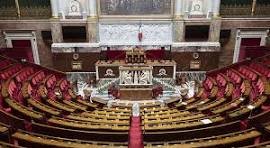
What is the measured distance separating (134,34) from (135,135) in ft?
26.4

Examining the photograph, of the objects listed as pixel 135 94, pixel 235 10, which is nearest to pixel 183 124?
pixel 135 94

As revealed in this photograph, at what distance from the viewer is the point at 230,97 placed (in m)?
7.46

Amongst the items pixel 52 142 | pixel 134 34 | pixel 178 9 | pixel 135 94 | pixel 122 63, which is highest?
pixel 178 9

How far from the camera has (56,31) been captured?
39.4 ft

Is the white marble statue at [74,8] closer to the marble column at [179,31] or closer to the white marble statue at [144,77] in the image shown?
the marble column at [179,31]

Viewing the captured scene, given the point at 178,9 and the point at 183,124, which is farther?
the point at 178,9

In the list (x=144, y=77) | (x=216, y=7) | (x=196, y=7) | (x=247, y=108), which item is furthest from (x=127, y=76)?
(x=216, y=7)

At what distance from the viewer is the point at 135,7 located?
475 inches

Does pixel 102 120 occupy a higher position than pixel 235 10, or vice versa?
pixel 235 10

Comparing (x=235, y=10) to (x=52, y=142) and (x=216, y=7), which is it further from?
(x=52, y=142)

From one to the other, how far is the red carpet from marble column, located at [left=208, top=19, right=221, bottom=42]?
7.67 metres

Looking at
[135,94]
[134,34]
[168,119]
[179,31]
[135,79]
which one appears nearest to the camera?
[168,119]

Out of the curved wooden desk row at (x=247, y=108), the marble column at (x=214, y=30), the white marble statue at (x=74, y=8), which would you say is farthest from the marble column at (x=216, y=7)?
the curved wooden desk row at (x=247, y=108)

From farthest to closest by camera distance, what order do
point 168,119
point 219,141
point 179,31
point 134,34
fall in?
point 134,34 < point 179,31 < point 168,119 < point 219,141
